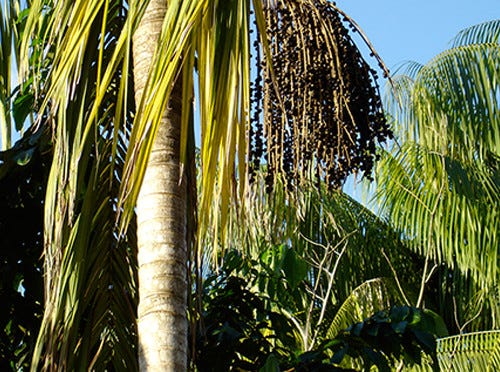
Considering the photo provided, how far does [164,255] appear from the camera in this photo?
2725mm

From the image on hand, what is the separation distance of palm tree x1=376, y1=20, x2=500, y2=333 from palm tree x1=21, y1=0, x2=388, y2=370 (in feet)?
10.8

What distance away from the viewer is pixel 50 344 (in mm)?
3043

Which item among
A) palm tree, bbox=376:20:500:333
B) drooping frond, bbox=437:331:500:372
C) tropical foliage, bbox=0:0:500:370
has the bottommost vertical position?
A: drooping frond, bbox=437:331:500:372

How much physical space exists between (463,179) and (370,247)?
1490 millimetres

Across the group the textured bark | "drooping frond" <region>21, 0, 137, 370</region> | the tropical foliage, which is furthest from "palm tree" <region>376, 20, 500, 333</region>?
the textured bark

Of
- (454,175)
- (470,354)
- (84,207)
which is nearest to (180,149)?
(84,207)

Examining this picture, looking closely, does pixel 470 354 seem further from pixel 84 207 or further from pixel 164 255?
pixel 164 255

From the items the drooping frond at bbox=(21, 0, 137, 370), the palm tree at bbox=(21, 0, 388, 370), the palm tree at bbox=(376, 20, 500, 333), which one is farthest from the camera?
the palm tree at bbox=(376, 20, 500, 333)

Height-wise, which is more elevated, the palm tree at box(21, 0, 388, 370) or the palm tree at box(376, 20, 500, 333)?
the palm tree at box(376, 20, 500, 333)

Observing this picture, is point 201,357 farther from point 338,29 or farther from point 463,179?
point 463,179

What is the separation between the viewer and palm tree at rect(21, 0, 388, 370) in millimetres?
2611

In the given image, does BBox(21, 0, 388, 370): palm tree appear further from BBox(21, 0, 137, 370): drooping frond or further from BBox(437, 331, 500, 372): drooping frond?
BBox(437, 331, 500, 372): drooping frond

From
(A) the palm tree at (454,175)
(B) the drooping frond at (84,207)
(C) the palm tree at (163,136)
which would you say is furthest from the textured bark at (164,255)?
(A) the palm tree at (454,175)

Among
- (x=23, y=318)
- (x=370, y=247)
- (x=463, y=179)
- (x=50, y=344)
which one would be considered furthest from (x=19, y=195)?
(x=370, y=247)
